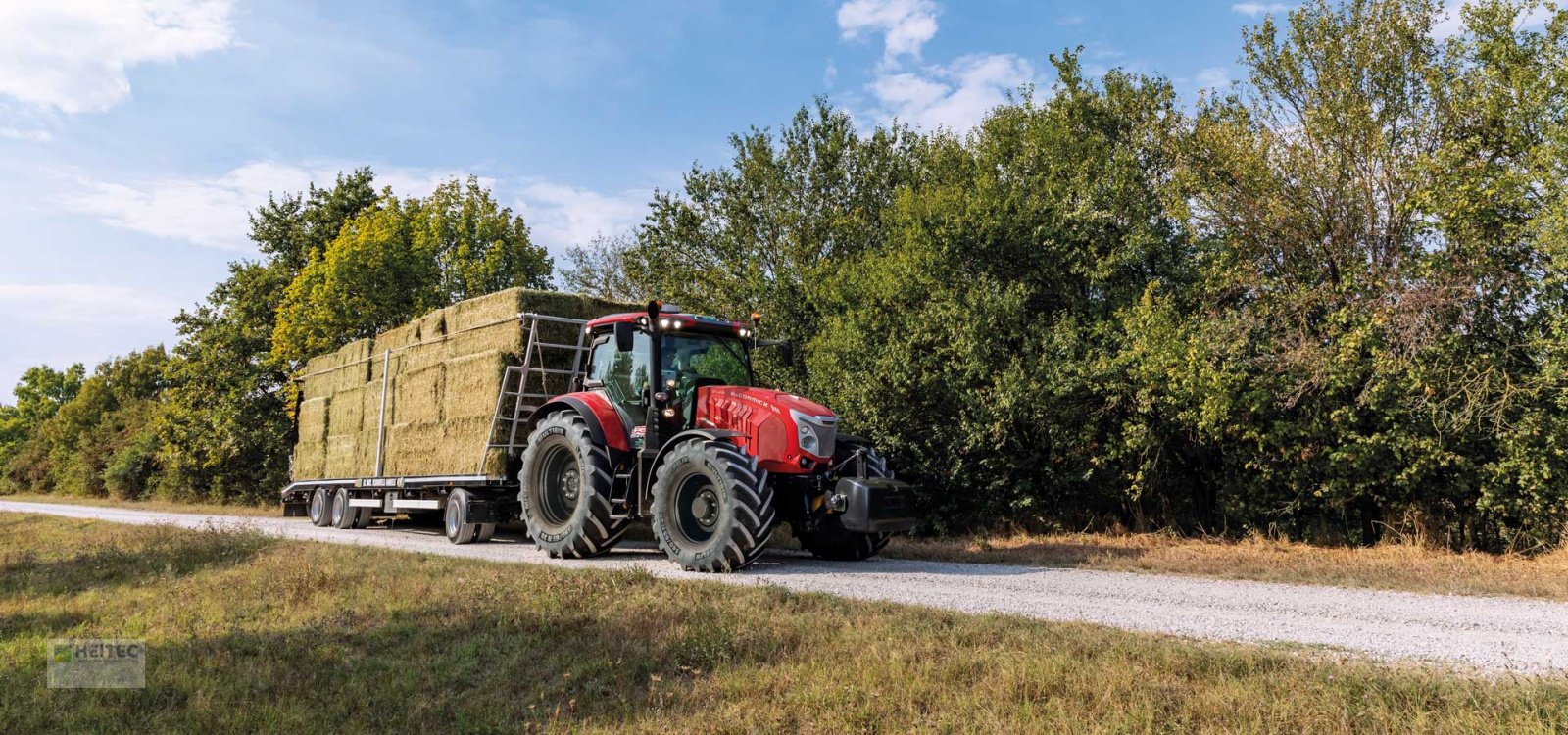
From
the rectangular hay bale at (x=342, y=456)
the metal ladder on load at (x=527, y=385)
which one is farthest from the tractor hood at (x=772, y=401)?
the rectangular hay bale at (x=342, y=456)

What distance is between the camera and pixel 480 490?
14.0 metres

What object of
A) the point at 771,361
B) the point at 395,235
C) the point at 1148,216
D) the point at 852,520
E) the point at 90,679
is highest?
the point at 395,235

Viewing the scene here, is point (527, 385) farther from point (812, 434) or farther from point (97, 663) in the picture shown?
point (97, 663)

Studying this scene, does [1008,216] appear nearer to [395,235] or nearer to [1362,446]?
[1362,446]

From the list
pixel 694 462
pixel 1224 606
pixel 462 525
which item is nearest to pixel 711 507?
pixel 694 462

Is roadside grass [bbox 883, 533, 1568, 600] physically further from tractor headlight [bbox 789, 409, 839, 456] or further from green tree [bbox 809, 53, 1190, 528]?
tractor headlight [bbox 789, 409, 839, 456]

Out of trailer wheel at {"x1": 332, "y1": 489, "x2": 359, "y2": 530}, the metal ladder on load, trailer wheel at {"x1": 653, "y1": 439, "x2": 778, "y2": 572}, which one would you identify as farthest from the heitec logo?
trailer wheel at {"x1": 332, "y1": 489, "x2": 359, "y2": 530}

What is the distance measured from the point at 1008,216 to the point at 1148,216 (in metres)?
2.46

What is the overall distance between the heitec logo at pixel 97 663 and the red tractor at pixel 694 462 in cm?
485

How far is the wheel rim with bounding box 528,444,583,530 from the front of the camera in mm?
11797

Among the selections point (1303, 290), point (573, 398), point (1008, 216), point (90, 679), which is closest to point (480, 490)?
point (573, 398)

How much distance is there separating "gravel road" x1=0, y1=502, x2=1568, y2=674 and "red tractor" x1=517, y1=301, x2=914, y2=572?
45 cm

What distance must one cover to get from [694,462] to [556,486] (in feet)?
9.97

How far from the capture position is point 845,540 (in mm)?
11133
